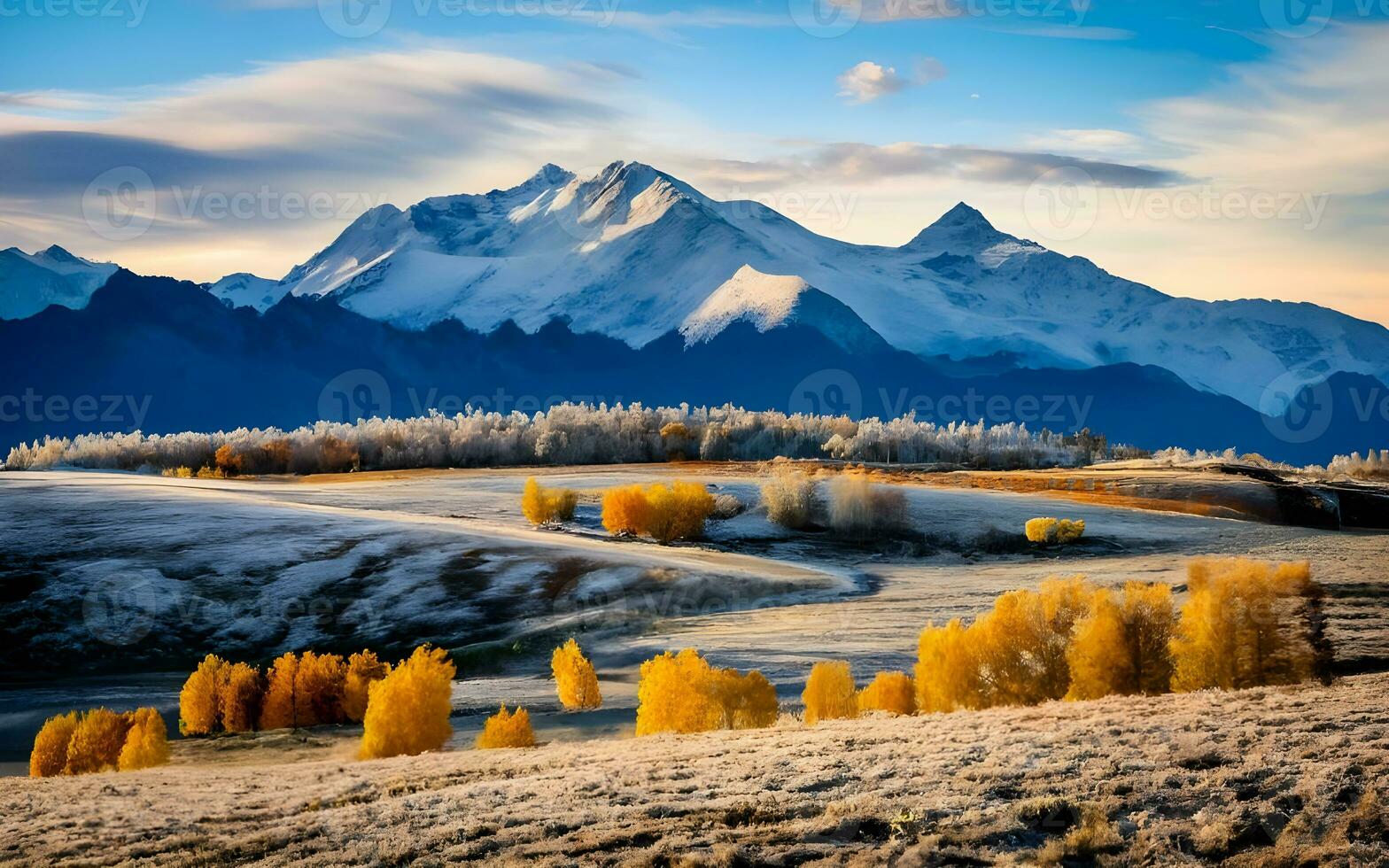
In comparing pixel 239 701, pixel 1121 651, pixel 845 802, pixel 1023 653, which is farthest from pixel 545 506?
pixel 845 802

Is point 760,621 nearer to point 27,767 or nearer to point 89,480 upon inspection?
point 27,767

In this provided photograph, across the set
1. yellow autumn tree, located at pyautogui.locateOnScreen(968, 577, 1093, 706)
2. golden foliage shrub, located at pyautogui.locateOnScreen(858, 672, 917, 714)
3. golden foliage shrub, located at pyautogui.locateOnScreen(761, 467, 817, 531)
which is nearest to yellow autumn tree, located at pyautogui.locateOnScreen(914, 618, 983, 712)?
yellow autumn tree, located at pyautogui.locateOnScreen(968, 577, 1093, 706)

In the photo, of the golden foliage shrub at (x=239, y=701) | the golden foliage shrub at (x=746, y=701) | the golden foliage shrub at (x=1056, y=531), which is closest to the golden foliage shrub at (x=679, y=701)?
the golden foliage shrub at (x=746, y=701)

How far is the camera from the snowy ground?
132ft

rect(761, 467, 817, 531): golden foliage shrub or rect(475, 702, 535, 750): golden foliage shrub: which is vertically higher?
rect(761, 467, 817, 531): golden foliage shrub

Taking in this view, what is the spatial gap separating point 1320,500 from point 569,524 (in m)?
49.5

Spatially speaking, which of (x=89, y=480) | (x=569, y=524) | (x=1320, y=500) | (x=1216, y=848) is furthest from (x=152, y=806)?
(x=1320, y=500)

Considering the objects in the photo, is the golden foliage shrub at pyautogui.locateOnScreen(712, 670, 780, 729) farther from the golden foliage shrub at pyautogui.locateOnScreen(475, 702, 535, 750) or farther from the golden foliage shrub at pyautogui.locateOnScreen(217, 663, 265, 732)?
the golden foliage shrub at pyautogui.locateOnScreen(217, 663, 265, 732)

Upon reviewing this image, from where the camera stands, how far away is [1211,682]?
30.0 metres

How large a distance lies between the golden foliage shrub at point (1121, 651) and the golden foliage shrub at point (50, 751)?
25965 millimetres

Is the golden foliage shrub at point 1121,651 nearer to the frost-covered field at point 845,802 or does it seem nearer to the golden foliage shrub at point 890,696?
the golden foliage shrub at point 890,696

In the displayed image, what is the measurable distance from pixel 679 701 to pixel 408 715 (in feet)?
23.1
